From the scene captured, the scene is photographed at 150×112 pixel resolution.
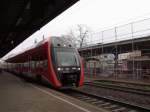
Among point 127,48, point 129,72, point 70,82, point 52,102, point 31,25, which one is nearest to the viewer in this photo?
point 52,102

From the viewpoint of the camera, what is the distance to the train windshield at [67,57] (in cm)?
1728

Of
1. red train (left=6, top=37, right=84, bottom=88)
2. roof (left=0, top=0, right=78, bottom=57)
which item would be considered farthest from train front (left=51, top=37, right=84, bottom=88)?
roof (left=0, top=0, right=78, bottom=57)

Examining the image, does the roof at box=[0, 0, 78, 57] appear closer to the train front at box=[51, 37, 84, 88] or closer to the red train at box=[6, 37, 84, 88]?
the red train at box=[6, 37, 84, 88]

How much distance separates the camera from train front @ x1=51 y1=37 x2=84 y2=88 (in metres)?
17.1

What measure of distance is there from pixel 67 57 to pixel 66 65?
579 mm

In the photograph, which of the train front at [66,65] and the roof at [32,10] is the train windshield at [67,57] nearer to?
the train front at [66,65]

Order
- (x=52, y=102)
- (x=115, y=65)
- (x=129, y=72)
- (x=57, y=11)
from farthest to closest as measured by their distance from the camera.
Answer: (x=115, y=65), (x=129, y=72), (x=57, y=11), (x=52, y=102)

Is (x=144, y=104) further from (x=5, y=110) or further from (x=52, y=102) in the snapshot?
(x=5, y=110)

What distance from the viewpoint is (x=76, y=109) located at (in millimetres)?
10383

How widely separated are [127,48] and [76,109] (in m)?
29.5

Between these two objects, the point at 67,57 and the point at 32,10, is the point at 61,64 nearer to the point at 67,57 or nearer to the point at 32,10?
the point at 67,57

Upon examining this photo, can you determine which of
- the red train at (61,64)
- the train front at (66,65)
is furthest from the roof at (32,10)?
the train front at (66,65)

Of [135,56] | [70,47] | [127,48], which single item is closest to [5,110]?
[70,47]

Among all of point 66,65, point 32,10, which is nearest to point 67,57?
point 66,65
